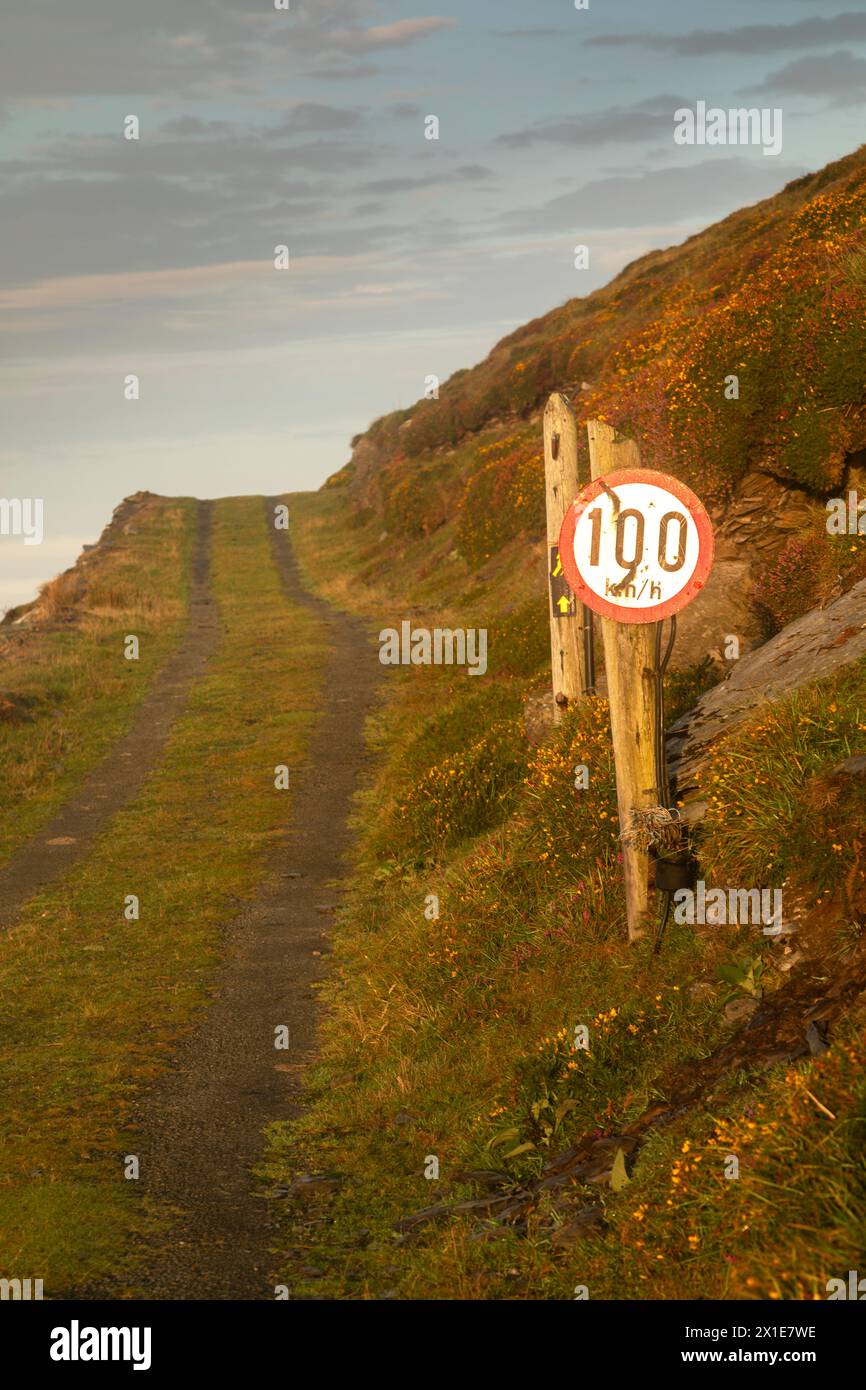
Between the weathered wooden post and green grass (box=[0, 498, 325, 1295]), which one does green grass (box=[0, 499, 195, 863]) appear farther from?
the weathered wooden post

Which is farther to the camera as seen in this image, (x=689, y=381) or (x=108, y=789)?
(x=108, y=789)

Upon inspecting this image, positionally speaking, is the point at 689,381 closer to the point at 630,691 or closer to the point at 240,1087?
the point at 630,691

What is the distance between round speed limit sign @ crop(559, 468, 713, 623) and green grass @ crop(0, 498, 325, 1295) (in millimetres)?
4211

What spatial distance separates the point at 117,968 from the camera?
10.9m

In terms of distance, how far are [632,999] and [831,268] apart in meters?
10.2

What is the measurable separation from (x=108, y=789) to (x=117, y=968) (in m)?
7.16

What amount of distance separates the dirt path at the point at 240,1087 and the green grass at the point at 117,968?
0.20 meters

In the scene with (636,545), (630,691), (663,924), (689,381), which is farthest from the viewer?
(689,381)

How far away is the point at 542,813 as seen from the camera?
9.39 meters

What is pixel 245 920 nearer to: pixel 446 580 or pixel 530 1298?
pixel 530 1298

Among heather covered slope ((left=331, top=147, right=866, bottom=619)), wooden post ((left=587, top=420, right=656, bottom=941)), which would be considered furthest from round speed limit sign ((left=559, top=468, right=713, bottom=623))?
Answer: heather covered slope ((left=331, top=147, right=866, bottom=619))

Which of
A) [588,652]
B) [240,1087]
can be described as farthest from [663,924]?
[588,652]

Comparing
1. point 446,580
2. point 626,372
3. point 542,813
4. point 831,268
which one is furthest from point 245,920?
point 446,580

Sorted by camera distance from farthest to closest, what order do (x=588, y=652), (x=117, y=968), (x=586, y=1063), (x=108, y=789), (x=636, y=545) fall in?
(x=108, y=789), (x=588, y=652), (x=117, y=968), (x=636, y=545), (x=586, y=1063)
